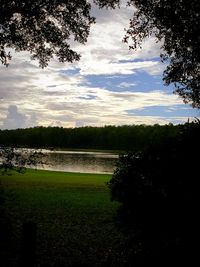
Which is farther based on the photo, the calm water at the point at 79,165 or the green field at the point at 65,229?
the calm water at the point at 79,165

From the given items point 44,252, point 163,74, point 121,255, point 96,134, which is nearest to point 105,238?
point 121,255

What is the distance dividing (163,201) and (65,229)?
5881 millimetres

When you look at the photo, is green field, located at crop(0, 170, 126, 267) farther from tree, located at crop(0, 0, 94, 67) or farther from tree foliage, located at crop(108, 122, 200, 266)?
tree, located at crop(0, 0, 94, 67)

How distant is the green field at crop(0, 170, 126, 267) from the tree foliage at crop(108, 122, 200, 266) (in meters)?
0.53

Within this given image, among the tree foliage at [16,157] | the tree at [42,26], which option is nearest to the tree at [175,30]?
the tree at [42,26]

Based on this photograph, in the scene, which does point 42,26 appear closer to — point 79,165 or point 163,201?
point 163,201

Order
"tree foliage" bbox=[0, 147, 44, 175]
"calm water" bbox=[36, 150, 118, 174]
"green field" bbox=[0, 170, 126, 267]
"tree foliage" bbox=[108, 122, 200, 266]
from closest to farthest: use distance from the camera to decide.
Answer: "tree foliage" bbox=[108, 122, 200, 266] → "green field" bbox=[0, 170, 126, 267] → "tree foliage" bbox=[0, 147, 44, 175] → "calm water" bbox=[36, 150, 118, 174]

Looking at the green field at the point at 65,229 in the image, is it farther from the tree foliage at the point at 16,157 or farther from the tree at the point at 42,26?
the tree at the point at 42,26

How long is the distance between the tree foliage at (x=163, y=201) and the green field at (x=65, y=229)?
Answer: 0.53 m

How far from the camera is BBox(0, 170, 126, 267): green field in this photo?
6871mm

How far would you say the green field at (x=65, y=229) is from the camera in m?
6.87

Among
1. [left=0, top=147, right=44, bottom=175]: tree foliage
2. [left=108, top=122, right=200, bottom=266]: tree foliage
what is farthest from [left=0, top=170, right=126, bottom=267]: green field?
[left=0, top=147, right=44, bottom=175]: tree foliage

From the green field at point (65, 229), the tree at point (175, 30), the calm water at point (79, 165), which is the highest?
the tree at point (175, 30)

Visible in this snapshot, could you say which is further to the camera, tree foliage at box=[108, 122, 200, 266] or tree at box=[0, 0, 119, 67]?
tree at box=[0, 0, 119, 67]
